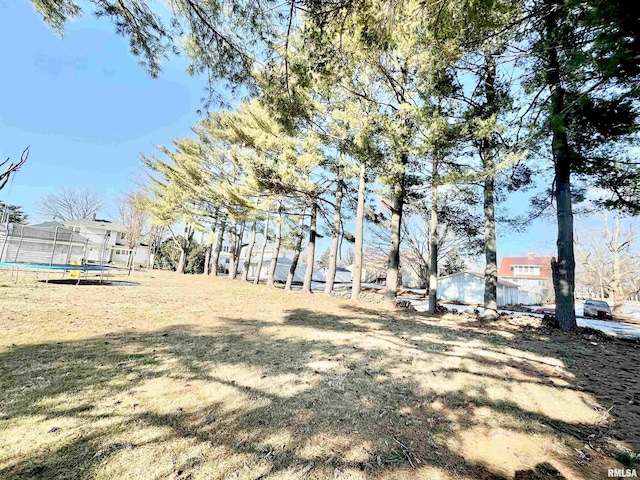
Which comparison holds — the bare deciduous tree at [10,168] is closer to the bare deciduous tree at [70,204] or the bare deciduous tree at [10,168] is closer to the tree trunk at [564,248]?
the tree trunk at [564,248]

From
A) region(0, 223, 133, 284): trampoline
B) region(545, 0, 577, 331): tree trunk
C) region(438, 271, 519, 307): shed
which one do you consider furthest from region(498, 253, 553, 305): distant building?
region(0, 223, 133, 284): trampoline

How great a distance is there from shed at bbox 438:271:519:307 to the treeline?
1410 centimetres

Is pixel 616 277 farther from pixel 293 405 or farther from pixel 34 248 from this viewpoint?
pixel 34 248

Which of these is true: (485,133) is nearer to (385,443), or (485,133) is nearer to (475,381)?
(475,381)

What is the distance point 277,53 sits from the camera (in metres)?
4.27

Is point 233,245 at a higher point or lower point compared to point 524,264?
lower

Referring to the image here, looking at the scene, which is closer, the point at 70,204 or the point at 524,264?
the point at 70,204

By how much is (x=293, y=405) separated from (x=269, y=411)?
0.81 ft

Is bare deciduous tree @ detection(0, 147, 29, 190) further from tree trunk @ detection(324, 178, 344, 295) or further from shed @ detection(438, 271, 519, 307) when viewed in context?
shed @ detection(438, 271, 519, 307)

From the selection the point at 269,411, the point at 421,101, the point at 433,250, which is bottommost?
the point at 269,411

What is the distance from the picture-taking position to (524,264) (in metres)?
40.8

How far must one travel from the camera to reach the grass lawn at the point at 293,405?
186 centimetres

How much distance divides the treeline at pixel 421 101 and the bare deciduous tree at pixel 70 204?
32368mm

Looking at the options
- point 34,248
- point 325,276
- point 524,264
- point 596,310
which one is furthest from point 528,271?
point 34,248
